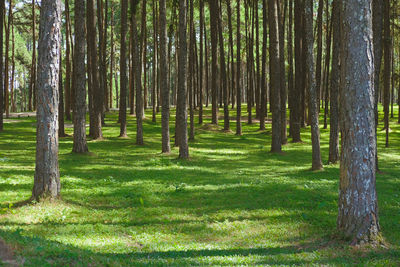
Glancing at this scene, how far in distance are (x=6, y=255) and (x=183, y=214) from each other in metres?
5.15

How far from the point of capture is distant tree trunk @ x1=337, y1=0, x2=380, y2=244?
709cm

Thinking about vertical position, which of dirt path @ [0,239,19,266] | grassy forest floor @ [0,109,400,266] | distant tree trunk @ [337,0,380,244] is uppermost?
distant tree trunk @ [337,0,380,244]

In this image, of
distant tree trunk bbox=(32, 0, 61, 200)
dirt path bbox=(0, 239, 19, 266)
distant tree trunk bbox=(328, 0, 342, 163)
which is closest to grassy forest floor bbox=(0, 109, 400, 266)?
dirt path bbox=(0, 239, 19, 266)

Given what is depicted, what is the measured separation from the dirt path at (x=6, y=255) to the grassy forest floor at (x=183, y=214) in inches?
3.3

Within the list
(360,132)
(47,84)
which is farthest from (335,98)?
(47,84)

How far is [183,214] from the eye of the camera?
940cm

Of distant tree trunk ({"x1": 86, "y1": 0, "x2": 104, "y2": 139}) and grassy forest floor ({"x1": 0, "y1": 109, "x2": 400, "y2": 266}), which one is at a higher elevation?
distant tree trunk ({"x1": 86, "y1": 0, "x2": 104, "y2": 139})

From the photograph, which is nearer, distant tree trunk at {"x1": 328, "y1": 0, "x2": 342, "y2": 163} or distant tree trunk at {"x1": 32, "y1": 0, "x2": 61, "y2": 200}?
distant tree trunk at {"x1": 32, "y1": 0, "x2": 61, "y2": 200}

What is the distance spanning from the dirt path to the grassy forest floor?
3.3 inches

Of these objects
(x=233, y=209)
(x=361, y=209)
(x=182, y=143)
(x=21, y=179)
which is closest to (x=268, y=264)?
(x=361, y=209)

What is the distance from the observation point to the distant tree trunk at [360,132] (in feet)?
23.2

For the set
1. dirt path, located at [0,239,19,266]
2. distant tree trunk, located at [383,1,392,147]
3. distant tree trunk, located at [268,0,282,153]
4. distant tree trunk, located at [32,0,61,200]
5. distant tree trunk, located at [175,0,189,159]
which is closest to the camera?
dirt path, located at [0,239,19,266]

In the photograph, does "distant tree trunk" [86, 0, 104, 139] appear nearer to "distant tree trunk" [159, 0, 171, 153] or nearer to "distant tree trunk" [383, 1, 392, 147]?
"distant tree trunk" [159, 0, 171, 153]

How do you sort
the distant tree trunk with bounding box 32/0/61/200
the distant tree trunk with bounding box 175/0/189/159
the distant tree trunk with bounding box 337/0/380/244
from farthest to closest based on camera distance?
the distant tree trunk with bounding box 175/0/189/159
the distant tree trunk with bounding box 32/0/61/200
the distant tree trunk with bounding box 337/0/380/244
